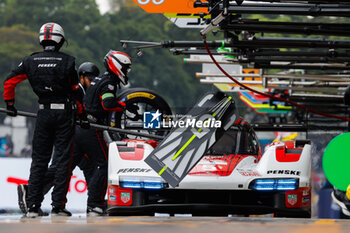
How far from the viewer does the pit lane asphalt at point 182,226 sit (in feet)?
20.0

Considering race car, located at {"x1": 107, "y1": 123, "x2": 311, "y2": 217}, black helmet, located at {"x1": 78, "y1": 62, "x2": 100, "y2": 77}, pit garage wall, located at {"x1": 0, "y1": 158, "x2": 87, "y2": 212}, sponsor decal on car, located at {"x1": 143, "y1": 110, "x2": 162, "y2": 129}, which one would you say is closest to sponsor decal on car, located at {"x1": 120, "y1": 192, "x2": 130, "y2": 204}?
race car, located at {"x1": 107, "y1": 123, "x2": 311, "y2": 217}

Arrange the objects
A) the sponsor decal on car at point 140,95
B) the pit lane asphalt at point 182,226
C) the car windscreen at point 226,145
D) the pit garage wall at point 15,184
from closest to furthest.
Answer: the pit lane asphalt at point 182,226 < the car windscreen at point 226,145 < the sponsor decal on car at point 140,95 < the pit garage wall at point 15,184

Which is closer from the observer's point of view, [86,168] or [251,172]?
[251,172]

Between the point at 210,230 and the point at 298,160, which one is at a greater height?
the point at 298,160

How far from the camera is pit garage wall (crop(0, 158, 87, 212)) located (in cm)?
1375

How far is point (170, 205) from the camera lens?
27.7 ft

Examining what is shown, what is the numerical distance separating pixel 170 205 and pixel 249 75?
551cm

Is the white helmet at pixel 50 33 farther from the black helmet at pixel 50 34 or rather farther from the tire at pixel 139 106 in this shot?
the tire at pixel 139 106

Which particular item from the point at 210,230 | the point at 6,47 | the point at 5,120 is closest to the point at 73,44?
the point at 6,47

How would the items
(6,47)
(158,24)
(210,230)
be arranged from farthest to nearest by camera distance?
(158,24) < (6,47) < (210,230)

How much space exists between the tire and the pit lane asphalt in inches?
140

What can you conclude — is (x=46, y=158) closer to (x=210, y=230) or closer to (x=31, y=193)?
(x=31, y=193)

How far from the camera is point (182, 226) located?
6445mm

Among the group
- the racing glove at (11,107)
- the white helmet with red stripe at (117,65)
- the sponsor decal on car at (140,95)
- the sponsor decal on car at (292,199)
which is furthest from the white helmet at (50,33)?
the sponsor decal on car at (292,199)
